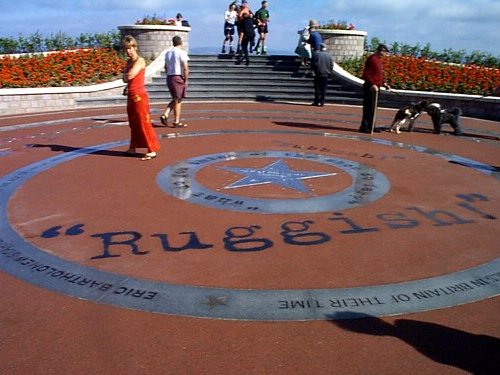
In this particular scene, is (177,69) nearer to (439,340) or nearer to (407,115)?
(407,115)

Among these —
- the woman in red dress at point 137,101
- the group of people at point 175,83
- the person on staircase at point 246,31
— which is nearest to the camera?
the woman in red dress at point 137,101

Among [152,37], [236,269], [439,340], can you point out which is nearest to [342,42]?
[152,37]

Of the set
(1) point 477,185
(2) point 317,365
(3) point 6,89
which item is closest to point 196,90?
(3) point 6,89

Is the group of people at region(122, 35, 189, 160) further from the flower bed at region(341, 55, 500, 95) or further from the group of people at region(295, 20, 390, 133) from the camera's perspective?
the flower bed at region(341, 55, 500, 95)

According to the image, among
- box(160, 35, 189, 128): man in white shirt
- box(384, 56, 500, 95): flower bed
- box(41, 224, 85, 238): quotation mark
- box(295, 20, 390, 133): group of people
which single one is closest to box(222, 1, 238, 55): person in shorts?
Answer: box(295, 20, 390, 133): group of people

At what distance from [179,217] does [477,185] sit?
4.49 m

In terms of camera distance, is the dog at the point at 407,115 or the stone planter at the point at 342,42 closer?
the dog at the point at 407,115

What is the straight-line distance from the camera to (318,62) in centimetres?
1462

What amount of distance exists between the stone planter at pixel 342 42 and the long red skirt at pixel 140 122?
13.0 metres

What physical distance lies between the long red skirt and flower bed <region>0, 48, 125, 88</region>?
8.48 meters

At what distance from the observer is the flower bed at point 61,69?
48.4ft

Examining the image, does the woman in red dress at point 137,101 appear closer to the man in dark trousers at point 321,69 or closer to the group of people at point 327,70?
the group of people at point 327,70

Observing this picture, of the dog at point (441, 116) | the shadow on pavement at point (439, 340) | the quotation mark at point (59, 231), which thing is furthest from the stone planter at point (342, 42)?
the shadow on pavement at point (439, 340)

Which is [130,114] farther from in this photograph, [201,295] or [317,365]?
[317,365]
